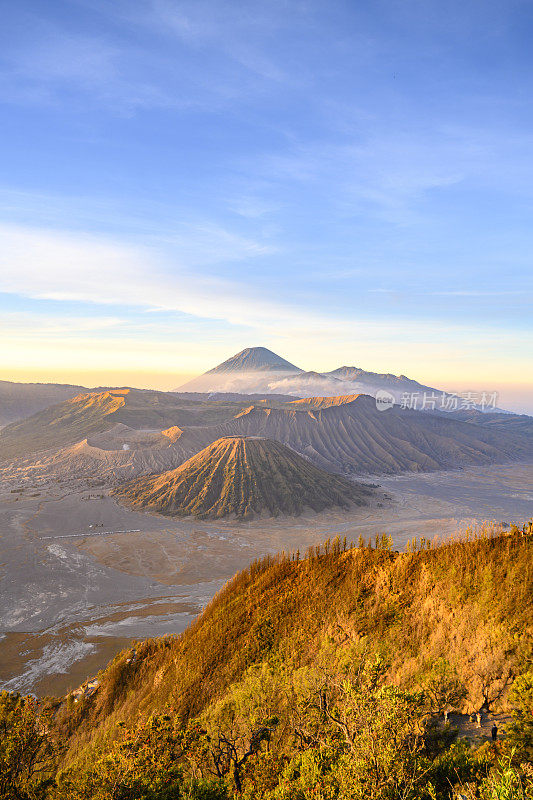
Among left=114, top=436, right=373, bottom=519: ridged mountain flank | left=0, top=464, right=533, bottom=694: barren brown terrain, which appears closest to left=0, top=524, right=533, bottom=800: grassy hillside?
left=0, top=464, right=533, bottom=694: barren brown terrain

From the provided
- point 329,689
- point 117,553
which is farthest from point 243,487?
point 329,689

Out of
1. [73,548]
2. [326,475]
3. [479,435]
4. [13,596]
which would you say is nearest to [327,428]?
[326,475]

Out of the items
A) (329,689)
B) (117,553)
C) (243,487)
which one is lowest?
(117,553)

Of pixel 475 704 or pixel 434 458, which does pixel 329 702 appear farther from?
pixel 434 458

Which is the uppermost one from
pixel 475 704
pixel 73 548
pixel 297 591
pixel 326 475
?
pixel 475 704

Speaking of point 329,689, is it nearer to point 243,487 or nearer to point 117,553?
point 117,553

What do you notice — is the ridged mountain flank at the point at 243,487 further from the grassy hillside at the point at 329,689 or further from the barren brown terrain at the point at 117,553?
the grassy hillside at the point at 329,689
